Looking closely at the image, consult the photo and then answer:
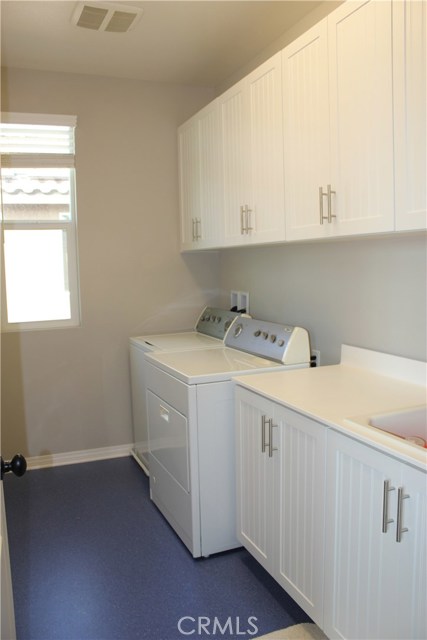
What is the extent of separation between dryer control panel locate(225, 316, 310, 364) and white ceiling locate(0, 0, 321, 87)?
1.56 metres

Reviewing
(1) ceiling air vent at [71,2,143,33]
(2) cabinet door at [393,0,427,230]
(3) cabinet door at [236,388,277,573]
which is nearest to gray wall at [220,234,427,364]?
(2) cabinet door at [393,0,427,230]

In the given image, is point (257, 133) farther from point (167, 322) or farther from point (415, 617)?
point (415, 617)

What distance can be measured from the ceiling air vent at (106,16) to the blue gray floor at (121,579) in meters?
2.58

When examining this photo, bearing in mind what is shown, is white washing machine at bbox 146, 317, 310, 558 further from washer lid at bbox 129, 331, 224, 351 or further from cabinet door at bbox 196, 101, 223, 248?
cabinet door at bbox 196, 101, 223, 248

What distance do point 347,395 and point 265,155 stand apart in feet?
3.94

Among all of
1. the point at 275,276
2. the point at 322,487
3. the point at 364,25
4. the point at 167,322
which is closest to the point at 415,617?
the point at 322,487

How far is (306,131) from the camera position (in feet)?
6.89

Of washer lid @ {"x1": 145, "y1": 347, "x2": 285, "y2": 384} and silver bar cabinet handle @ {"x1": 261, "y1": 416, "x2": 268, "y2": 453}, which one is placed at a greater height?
washer lid @ {"x1": 145, "y1": 347, "x2": 285, "y2": 384}

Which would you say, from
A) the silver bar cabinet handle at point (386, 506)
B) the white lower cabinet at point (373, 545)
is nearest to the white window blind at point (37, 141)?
the white lower cabinet at point (373, 545)

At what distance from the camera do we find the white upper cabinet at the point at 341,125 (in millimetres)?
1695

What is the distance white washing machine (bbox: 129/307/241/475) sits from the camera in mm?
3178

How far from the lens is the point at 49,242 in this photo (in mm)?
3510

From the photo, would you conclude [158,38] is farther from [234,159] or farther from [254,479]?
[254,479]

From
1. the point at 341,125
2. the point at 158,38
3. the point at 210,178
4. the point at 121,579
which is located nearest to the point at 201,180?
the point at 210,178
